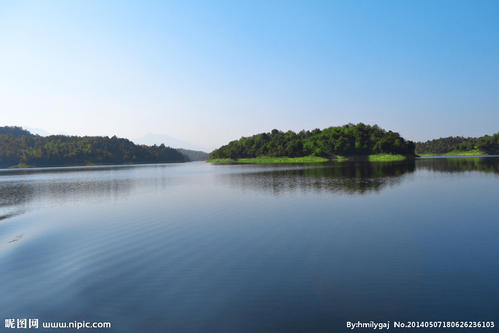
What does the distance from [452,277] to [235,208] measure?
60.6 ft

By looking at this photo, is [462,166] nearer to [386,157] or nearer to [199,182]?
[199,182]

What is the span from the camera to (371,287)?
31.1ft

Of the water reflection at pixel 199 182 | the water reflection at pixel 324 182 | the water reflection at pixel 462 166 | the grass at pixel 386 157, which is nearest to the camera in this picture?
the water reflection at pixel 199 182

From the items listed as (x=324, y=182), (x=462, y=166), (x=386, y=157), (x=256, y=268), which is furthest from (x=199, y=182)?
(x=386, y=157)

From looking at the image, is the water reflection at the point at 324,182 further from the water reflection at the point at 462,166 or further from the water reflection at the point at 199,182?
the water reflection at the point at 462,166

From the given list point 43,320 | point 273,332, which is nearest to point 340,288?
point 273,332

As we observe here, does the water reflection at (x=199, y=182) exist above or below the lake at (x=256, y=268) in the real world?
above

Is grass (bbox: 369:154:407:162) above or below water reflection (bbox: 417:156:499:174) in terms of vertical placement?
above

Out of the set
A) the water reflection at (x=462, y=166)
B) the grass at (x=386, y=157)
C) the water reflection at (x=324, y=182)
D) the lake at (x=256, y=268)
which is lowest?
the lake at (x=256, y=268)

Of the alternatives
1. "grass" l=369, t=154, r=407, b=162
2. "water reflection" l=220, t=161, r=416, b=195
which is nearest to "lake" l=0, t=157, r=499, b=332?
"water reflection" l=220, t=161, r=416, b=195

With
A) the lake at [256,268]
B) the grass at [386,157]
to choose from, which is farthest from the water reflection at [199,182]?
the grass at [386,157]

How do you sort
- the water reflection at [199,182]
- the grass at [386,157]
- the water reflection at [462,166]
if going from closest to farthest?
the water reflection at [199,182]
the water reflection at [462,166]
the grass at [386,157]

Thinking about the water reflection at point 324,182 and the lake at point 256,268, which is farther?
the water reflection at point 324,182

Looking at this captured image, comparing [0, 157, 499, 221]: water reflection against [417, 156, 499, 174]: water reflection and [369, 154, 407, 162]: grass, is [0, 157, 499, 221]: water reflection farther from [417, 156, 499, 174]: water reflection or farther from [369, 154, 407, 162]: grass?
[369, 154, 407, 162]: grass
